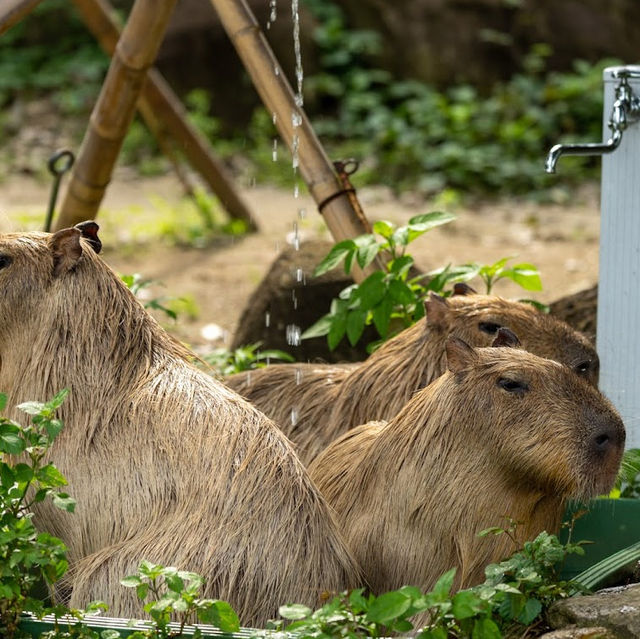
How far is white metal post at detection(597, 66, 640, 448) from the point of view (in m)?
3.76

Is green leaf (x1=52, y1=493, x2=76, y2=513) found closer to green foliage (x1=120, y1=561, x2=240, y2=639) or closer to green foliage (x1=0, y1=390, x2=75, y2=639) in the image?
green foliage (x1=0, y1=390, x2=75, y2=639)

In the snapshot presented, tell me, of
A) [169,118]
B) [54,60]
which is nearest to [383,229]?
[169,118]

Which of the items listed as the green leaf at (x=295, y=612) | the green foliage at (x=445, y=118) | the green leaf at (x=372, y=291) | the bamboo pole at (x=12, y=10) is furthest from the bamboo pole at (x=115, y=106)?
the green foliage at (x=445, y=118)

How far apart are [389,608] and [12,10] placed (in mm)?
2676

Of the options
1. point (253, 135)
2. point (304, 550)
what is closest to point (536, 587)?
point (304, 550)

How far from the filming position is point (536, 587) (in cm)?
261

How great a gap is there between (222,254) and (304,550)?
5.70m

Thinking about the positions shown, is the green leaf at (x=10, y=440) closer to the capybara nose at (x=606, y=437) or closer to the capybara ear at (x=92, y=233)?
the capybara ear at (x=92, y=233)

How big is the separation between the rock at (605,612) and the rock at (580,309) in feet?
7.99

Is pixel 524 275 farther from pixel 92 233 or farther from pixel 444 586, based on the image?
pixel 444 586

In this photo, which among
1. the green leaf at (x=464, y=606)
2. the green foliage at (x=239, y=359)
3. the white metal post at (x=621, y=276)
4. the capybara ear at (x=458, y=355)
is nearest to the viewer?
the green leaf at (x=464, y=606)

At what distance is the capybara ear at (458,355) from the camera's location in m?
2.87

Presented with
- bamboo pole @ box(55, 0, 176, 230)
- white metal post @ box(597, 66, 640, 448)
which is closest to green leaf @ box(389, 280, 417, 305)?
white metal post @ box(597, 66, 640, 448)

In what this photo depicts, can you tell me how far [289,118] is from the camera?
4.23 metres
